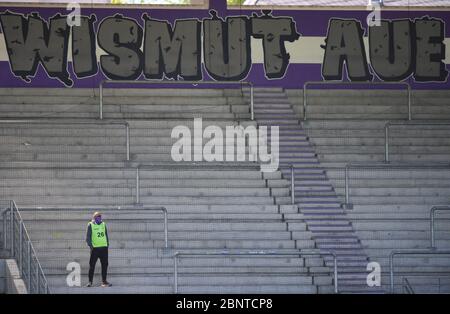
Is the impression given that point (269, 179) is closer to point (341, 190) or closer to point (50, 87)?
point (341, 190)

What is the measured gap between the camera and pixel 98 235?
14734mm

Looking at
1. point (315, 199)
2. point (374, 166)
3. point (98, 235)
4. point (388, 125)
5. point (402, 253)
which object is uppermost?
point (388, 125)

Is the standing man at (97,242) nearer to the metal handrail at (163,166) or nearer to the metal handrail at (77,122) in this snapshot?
the metal handrail at (163,166)

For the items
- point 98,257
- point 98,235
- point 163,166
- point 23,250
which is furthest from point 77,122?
point 23,250

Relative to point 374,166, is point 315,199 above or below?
below

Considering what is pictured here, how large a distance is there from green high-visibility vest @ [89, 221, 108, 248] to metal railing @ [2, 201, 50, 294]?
0.68 metres

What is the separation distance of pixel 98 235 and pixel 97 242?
82mm


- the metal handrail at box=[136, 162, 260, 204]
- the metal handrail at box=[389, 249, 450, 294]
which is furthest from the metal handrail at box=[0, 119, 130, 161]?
the metal handrail at box=[389, 249, 450, 294]

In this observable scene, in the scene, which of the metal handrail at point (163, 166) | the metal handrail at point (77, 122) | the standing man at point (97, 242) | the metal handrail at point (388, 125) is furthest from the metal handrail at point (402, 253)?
the metal handrail at point (77, 122)

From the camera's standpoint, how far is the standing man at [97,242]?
1462 centimetres

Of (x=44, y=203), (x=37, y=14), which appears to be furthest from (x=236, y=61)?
(x=44, y=203)

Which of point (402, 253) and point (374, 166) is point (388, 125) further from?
point (402, 253)

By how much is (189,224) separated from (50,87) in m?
4.02

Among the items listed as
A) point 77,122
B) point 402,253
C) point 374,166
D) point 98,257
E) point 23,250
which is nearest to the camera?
point 23,250
